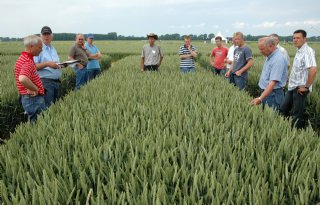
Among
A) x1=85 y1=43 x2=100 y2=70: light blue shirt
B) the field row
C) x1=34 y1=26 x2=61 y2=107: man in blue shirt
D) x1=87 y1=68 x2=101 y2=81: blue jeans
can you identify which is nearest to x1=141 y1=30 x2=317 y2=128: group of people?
the field row

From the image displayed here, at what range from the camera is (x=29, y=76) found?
461 centimetres

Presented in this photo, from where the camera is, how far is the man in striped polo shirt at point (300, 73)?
5.38m

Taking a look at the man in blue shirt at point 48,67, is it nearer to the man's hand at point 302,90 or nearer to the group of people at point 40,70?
the group of people at point 40,70

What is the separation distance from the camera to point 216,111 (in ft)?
13.2

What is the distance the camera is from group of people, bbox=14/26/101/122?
4.54 meters

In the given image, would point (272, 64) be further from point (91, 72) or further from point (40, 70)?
point (91, 72)

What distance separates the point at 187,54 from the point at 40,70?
14.7 ft

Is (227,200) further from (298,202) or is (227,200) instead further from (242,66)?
(242,66)

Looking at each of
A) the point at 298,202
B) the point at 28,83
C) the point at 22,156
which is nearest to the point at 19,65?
the point at 28,83

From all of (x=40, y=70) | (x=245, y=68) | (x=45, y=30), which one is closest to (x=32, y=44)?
(x=40, y=70)

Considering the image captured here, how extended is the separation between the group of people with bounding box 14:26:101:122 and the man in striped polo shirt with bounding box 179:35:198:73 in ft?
9.08

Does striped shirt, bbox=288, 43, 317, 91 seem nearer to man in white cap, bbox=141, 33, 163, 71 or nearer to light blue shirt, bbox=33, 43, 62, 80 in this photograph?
man in white cap, bbox=141, 33, 163, 71

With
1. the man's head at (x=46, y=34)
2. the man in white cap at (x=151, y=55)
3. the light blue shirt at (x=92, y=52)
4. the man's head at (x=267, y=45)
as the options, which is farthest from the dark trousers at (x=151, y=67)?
the man's head at (x=267, y=45)

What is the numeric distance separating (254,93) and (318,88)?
1.93 metres
